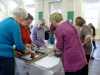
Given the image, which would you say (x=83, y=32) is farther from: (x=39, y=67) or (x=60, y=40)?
(x=39, y=67)

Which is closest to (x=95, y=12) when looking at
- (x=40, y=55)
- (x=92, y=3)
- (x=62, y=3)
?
(x=92, y=3)

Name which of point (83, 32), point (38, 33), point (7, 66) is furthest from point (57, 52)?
point (38, 33)

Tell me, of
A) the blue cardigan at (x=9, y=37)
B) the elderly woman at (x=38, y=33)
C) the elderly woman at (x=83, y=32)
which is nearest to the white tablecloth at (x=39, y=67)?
the blue cardigan at (x=9, y=37)

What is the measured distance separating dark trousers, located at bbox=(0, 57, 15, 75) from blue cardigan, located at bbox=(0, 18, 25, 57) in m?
0.06

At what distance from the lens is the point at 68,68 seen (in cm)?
344

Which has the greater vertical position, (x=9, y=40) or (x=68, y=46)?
(x=9, y=40)

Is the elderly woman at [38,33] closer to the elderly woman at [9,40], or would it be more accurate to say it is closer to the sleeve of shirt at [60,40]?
the sleeve of shirt at [60,40]

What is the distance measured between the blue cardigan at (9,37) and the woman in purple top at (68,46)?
0.58 meters

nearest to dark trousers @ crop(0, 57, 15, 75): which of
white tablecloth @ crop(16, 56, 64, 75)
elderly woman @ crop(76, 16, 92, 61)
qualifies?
white tablecloth @ crop(16, 56, 64, 75)

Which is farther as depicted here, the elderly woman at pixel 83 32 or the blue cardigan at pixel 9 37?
the elderly woman at pixel 83 32

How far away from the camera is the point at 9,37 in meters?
3.04

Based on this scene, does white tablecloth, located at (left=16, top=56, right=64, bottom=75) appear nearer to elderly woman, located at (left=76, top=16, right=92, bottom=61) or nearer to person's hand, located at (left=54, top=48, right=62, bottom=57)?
person's hand, located at (left=54, top=48, right=62, bottom=57)

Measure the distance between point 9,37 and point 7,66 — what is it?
350 mm

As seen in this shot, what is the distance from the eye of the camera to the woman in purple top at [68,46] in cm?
336
